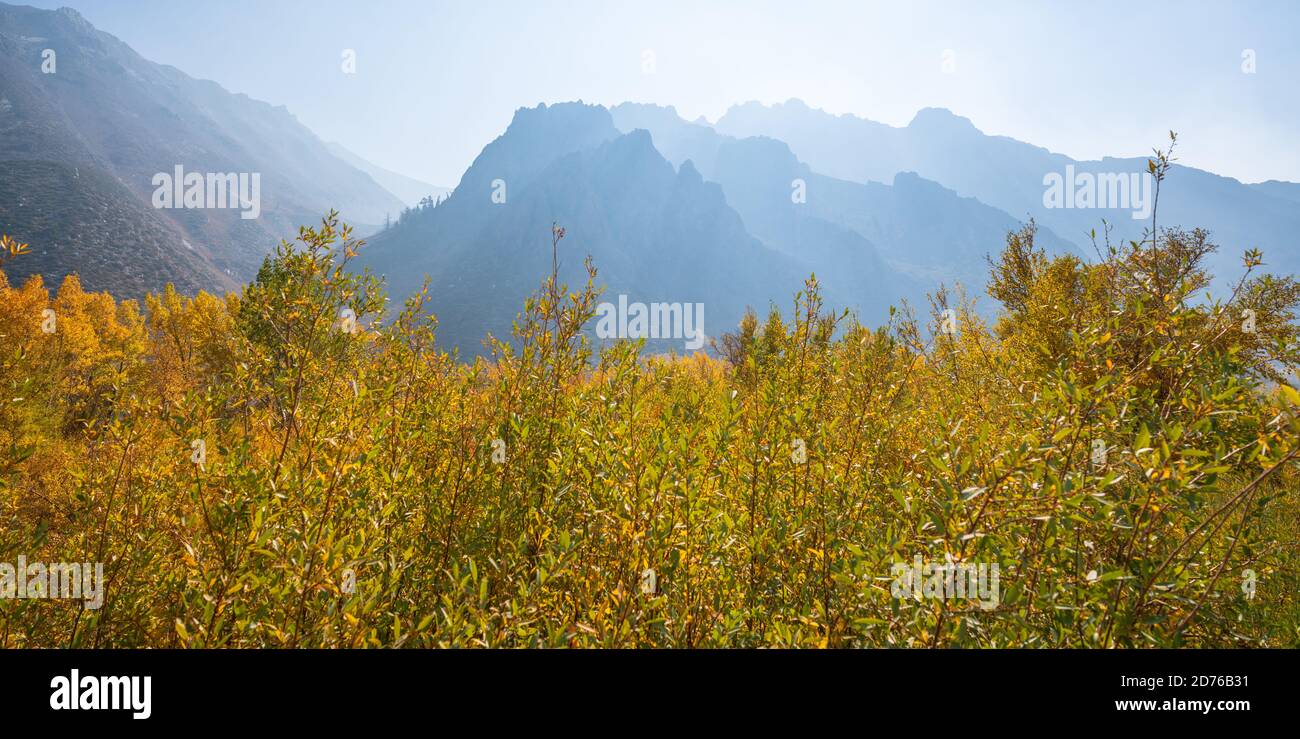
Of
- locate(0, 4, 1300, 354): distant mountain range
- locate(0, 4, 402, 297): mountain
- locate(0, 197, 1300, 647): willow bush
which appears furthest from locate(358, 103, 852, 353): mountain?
locate(0, 197, 1300, 647): willow bush

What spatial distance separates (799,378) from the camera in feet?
13.7

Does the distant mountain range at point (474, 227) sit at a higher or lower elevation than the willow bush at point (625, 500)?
higher

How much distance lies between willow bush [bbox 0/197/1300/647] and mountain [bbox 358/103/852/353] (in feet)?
317

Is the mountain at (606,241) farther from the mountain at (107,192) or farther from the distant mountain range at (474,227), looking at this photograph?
the mountain at (107,192)

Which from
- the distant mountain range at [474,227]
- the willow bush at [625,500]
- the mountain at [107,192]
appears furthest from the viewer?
the distant mountain range at [474,227]

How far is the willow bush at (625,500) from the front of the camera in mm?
2131

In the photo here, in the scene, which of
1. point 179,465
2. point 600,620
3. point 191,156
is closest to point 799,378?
point 600,620

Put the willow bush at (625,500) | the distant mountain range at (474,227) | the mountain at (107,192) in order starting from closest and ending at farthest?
the willow bush at (625,500) < the mountain at (107,192) < the distant mountain range at (474,227)

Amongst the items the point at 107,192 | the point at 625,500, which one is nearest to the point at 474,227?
the point at 107,192

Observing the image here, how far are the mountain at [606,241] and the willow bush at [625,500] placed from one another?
96507mm

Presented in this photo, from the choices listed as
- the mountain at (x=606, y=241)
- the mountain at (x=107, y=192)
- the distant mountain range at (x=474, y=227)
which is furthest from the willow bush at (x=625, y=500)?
the mountain at (x=606, y=241)

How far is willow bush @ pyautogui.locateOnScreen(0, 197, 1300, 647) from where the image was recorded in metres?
2.13

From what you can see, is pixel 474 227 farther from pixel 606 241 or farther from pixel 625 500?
pixel 625 500

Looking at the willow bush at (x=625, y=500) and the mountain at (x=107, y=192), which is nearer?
the willow bush at (x=625, y=500)
